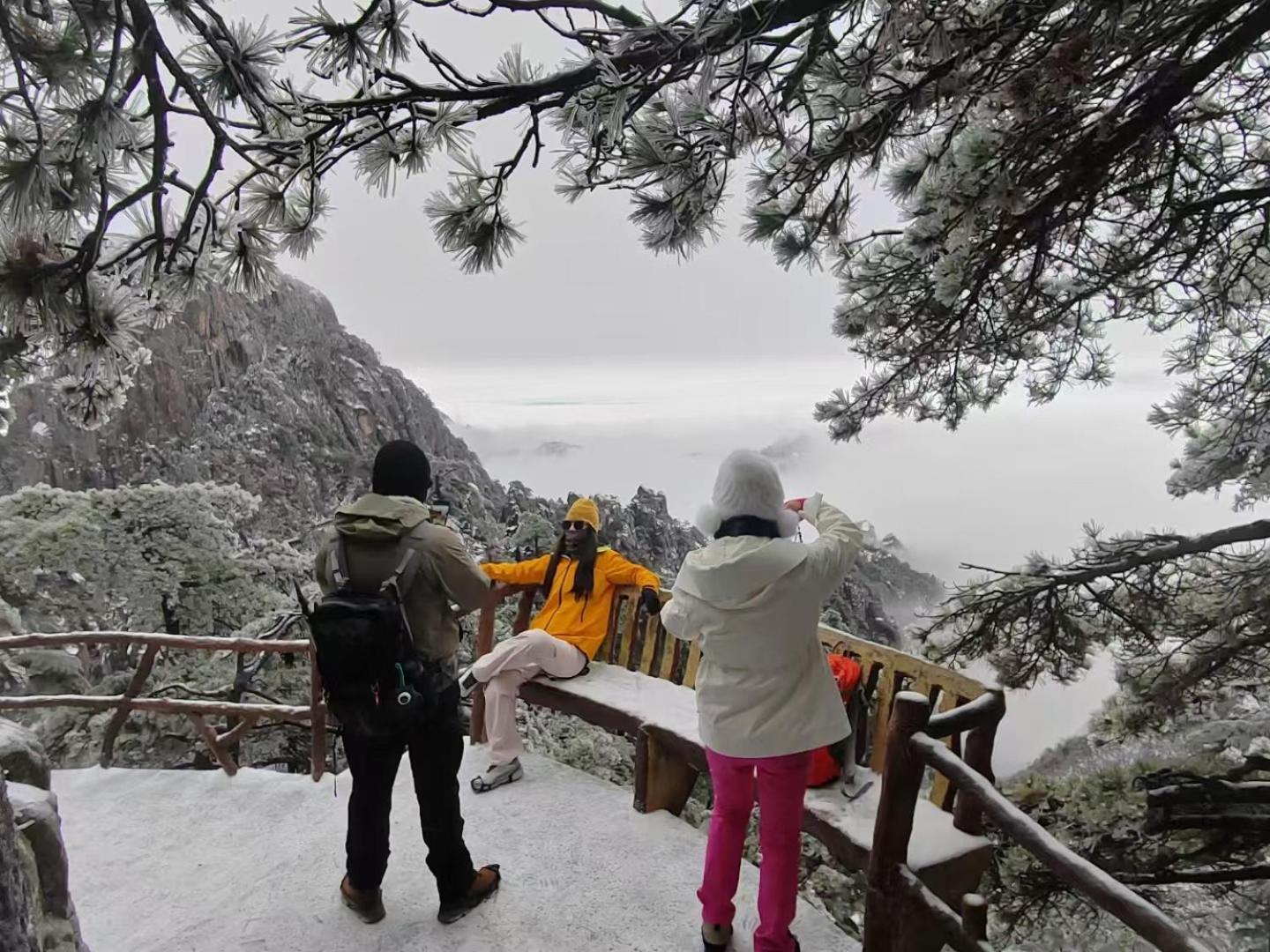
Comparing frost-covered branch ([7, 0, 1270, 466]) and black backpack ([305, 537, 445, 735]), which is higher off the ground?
frost-covered branch ([7, 0, 1270, 466])

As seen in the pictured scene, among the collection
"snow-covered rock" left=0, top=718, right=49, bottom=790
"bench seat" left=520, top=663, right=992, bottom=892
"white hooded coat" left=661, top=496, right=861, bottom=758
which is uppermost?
"white hooded coat" left=661, top=496, right=861, bottom=758

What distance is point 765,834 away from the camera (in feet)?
6.53

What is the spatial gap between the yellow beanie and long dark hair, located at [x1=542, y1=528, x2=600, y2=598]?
4 centimetres

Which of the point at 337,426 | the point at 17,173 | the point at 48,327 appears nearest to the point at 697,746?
the point at 48,327

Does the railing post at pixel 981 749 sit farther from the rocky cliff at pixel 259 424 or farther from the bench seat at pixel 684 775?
the rocky cliff at pixel 259 424

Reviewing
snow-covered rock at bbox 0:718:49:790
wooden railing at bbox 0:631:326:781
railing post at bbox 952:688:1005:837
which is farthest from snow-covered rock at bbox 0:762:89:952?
railing post at bbox 952:688:1005:837

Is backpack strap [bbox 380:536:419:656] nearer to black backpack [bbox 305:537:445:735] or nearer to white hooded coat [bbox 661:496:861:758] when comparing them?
black backpack [bbox 305:537:445:735]

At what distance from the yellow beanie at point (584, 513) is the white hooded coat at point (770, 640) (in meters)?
1.45

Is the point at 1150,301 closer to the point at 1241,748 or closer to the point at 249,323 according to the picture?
the point at 1241,748

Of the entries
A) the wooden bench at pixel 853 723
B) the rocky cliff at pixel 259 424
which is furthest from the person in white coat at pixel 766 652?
the rocky cliff at pixel 259 424

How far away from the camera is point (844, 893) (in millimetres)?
5520

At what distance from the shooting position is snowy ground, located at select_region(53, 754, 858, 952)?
238 cm

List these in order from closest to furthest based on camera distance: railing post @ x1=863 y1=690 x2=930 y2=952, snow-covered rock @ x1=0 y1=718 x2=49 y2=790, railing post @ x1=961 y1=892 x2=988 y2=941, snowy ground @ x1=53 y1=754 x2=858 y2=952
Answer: railing post @ x1=961 y1=892 x2=988 y2=941 → railing post @ x1=863 y1=690 x2=930 y2=952 → snowy ground @ x1=53 y1=754 x2=858 y2=952 → snow-covered rock @ x1=0 y1=718 x2=49 y2=790

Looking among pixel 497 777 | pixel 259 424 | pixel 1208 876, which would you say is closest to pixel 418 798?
pixel 497 777
